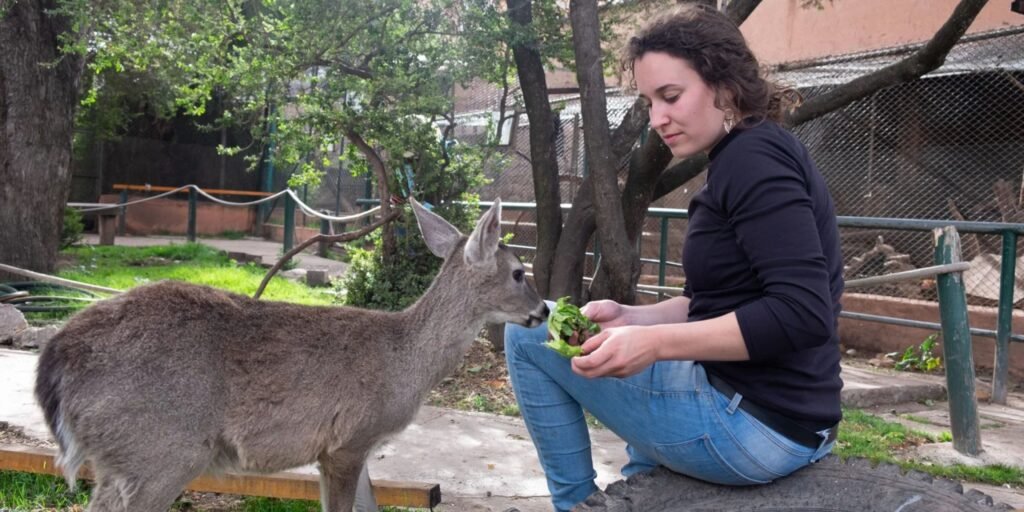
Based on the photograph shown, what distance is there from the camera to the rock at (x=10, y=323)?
24.2 ft

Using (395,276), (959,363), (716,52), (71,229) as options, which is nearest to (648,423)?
(716,52)

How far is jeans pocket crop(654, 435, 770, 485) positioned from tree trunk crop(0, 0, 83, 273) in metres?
9.22

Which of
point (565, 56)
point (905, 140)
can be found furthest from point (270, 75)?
point (905, 140)

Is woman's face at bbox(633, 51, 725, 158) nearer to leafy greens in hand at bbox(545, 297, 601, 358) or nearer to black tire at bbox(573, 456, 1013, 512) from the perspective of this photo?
leafy greens in hand at bbox(545, 297, 601, 358)

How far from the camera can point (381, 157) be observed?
323 inches

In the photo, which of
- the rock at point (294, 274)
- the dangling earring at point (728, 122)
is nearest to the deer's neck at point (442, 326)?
the dangling earring at point (728, 122)

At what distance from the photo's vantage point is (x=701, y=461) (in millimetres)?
2723

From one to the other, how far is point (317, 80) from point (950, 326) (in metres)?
4.84

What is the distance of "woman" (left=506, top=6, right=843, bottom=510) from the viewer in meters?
2.43

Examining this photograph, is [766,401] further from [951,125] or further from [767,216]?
[951,125]

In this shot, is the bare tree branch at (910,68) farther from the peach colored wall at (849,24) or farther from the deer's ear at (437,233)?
the peach colored wall at (849,24)

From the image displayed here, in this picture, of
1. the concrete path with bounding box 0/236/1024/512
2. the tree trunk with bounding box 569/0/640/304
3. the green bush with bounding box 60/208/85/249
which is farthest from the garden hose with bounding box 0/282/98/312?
the green bush with bounding box 60/208/85/249

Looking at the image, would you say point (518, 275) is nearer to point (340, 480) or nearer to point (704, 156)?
point (340, 480)

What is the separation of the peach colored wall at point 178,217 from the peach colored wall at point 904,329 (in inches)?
566
